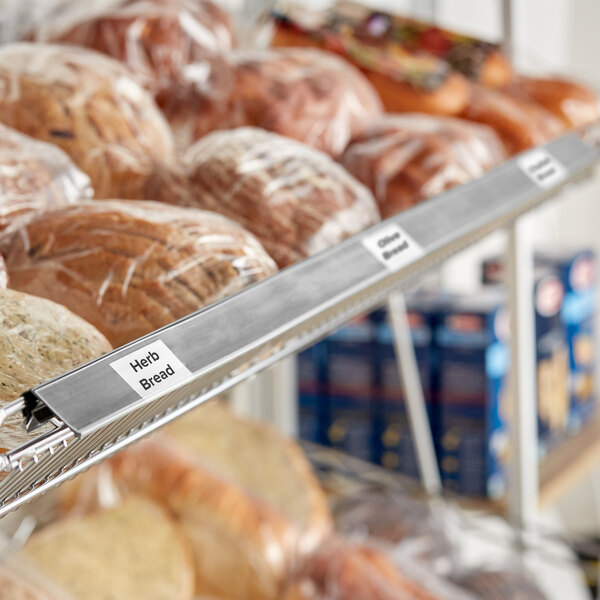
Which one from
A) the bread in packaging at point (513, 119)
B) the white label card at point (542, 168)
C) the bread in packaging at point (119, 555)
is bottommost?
the bread in packaging at point (119, 555)

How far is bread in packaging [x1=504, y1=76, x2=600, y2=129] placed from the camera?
3.22 feet

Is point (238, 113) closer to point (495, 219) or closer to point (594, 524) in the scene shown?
point (495, 219)

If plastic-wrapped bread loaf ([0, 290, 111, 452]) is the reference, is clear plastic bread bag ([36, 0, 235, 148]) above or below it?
below

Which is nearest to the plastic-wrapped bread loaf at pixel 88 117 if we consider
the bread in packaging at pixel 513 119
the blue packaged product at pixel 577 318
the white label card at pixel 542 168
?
the white label card at pixel 542 168

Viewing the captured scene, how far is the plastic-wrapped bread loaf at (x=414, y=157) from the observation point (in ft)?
2.37

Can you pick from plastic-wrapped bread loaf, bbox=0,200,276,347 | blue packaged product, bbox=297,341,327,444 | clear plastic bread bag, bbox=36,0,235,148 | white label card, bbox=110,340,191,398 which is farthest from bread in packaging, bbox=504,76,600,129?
blue packaged product, bbox=297,341,327,444

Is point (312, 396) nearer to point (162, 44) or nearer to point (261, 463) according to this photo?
point (261, 463)

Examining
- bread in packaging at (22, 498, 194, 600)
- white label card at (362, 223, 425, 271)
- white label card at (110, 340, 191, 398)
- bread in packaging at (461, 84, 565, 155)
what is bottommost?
bread in packaging at (22, 498, 194, 600)

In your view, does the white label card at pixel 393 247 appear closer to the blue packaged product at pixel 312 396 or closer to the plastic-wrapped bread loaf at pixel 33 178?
the plastic-wrapped bread loaf at pixel 33 178

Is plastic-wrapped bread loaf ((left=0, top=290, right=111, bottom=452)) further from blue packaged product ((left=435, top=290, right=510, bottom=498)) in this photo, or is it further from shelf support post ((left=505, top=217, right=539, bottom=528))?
blue packaged product ((left=435, top=290, right=510, bottom=498))

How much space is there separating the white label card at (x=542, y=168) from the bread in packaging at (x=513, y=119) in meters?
0.11

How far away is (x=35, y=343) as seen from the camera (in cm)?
37

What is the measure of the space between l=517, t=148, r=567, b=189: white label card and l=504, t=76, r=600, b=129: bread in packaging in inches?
8.4

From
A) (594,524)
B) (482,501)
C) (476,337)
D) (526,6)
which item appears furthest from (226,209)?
(594,524)
